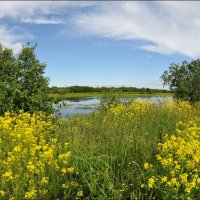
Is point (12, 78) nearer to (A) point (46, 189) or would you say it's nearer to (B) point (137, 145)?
(B) point (137, 145)

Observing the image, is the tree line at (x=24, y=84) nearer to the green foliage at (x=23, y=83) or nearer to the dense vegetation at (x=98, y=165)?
the green foliage at (x=23, y=83)

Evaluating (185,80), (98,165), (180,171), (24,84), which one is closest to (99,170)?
(98,165)

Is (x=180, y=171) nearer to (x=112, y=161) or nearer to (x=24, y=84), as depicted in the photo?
(x=112, y=161)

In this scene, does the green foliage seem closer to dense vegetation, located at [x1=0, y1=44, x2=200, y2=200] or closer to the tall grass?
dense vegetation, located at [x1=0, y1=44, x2=200, y2=200]

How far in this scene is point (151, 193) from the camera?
5945 millimetres

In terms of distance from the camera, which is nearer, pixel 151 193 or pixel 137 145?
pixel 151 193

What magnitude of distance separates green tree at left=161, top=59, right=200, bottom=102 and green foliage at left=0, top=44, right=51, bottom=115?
427 inches

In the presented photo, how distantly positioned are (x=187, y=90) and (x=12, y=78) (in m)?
11.7

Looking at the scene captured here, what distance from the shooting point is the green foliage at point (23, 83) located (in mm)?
11945

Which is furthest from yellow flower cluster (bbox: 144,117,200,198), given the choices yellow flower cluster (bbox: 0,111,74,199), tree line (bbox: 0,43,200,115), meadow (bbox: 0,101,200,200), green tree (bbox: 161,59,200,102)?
green tree (bbox: 161,59,200,102)

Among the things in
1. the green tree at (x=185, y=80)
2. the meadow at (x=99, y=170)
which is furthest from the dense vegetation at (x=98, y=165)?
the green tree at (x=185, y=80)

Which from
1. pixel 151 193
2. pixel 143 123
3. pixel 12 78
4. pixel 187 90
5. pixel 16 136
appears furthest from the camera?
pixel 187 90

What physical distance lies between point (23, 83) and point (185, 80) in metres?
11.6

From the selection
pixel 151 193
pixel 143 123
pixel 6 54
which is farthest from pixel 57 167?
pixel 6 54
